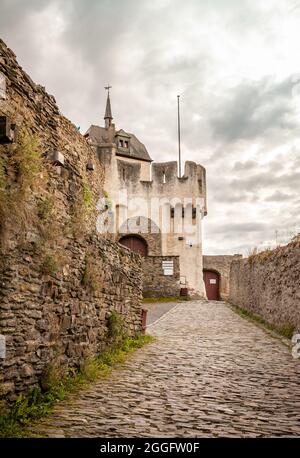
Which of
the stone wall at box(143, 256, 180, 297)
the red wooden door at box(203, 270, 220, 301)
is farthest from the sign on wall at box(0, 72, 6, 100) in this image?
the red wooden door at box(203, 270, 220, 301)

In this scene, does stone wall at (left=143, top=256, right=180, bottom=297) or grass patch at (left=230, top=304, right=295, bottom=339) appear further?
stone wall at (left=143, top=256, right=180, bottom=297)

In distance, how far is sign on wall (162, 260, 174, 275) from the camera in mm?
24344

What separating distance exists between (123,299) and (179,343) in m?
1.97

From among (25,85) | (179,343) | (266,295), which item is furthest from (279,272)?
(25,85)

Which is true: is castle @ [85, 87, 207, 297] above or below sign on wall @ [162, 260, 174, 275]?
above

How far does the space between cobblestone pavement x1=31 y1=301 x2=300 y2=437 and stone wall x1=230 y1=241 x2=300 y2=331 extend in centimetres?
136

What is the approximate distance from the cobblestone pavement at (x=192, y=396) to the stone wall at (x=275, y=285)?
4.46ft

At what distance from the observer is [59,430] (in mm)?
4145

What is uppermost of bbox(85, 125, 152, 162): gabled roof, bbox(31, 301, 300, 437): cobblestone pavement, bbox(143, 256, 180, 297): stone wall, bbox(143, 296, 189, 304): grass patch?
bbox(85, 125, 152, 162): gabled roof

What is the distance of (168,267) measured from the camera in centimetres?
2441

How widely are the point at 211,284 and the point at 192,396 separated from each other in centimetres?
3320

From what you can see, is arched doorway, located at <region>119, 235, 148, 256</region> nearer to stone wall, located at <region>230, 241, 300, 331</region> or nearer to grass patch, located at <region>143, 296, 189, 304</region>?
grass patch, located at <region>143, 296, 189, 304</region>

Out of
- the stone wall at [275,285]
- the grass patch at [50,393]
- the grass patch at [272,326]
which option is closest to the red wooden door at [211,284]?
the stone wall at [275,285]
